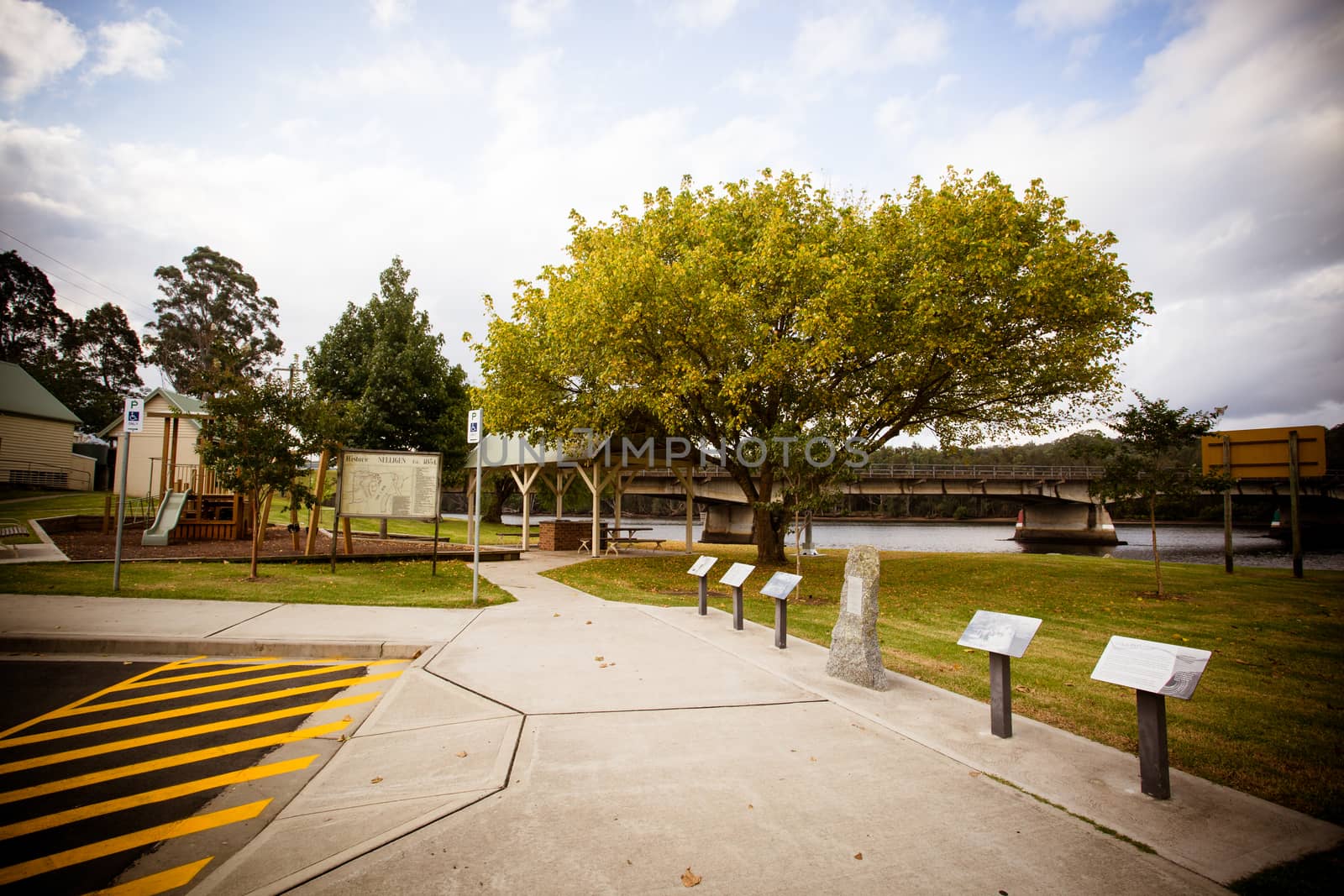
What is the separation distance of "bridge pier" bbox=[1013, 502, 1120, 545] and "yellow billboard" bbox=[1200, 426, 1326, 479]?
117 feet

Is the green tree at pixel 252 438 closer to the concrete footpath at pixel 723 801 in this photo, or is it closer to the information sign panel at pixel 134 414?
the information sign panel at pixel 134 414

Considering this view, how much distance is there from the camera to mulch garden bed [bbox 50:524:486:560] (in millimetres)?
14297

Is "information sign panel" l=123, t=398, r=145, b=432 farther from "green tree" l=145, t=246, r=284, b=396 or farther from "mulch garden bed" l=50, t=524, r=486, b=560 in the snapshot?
"green tree" l=145, t=246, r=284, b=396

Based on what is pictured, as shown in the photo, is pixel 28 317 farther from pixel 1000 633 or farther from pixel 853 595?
pixel 1000 633

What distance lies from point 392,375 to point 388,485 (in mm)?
18764

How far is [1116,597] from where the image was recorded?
13312 mm

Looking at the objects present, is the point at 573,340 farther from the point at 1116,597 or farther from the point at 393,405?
the point at 393,405

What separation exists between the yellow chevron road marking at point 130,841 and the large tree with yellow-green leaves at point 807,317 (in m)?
10.7

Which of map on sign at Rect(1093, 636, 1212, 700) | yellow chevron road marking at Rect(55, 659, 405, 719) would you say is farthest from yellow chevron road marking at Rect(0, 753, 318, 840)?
map on sign at Rect(1093, 636, 1212, 700)

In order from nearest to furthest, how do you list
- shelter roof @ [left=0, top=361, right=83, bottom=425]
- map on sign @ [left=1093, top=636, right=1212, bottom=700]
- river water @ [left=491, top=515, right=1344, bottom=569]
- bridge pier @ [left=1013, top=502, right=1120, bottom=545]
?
map on sign @ [left=1093, top=636, right=1212, bottom=700]
shelter roof @ [left=0, top=361, right=83, bottom=425]
river water @ [left=491, top=515, right=1344, bottom=569]
bridge pier @ [left=1013, top=502, right=1120, bottom=545]

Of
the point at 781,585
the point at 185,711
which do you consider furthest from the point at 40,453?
the point at 781,585

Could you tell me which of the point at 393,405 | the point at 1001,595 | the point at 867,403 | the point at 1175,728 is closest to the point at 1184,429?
the point at 1001,595

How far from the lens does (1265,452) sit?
50.3 feet

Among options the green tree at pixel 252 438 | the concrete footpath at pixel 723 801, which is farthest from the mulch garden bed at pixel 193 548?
the concrete footpath at pixel 723 801
